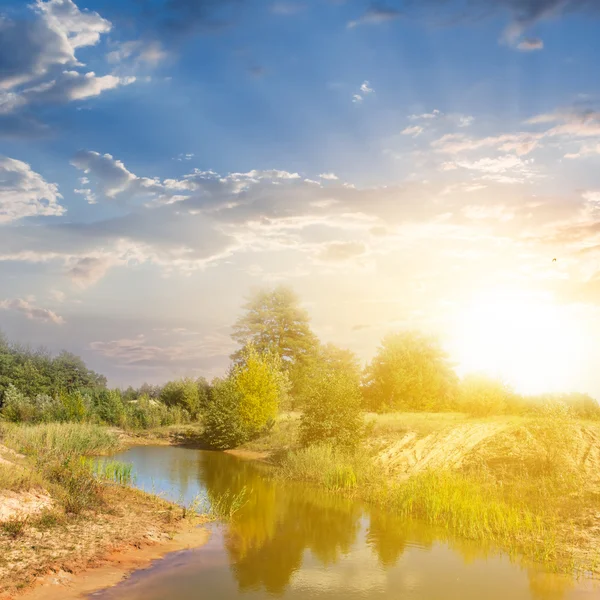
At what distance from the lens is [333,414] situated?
30.7 metres

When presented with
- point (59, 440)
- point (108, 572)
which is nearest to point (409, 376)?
point (59, 440)

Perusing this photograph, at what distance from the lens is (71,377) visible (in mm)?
53875

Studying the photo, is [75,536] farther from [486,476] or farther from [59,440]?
→ [59,440]

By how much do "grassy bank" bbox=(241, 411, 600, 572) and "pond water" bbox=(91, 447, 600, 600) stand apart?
107 centimetres

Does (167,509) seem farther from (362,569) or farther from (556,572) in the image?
(556,572)

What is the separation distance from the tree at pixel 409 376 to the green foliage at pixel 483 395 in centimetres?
1050

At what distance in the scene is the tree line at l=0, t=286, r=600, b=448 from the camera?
32.7m

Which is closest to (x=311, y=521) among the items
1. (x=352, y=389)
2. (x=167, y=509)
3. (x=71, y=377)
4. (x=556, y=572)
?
(x=167, y=509)

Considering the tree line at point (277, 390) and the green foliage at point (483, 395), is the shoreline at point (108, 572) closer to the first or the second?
the tree line at point (277, 390)

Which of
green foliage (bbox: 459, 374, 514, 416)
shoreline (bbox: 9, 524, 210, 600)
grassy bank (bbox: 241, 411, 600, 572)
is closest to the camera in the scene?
shoreline (bbox: 9, 524, 210, 600)

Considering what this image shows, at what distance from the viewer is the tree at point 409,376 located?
49000 mm

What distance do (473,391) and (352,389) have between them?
33.1 ft

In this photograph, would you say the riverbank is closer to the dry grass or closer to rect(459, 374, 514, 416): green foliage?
the dry grass

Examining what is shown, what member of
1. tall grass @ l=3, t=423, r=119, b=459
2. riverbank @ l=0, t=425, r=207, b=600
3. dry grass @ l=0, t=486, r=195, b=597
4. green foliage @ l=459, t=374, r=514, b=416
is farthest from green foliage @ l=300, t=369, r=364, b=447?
dry grass @ l=0, t=486, r=195, b=597
